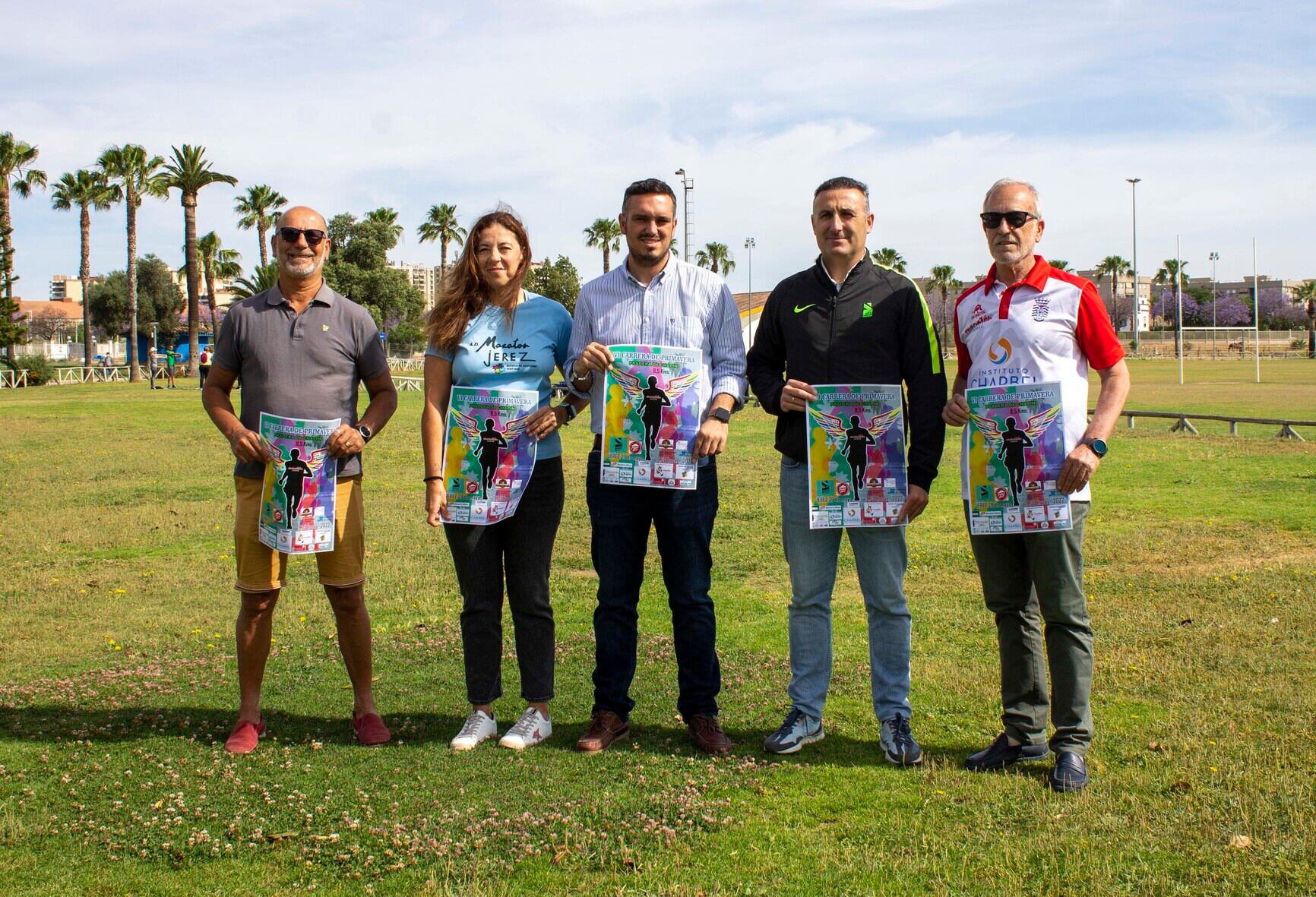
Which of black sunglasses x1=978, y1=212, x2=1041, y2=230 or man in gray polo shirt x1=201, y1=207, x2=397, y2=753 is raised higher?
black sunglasses x1=978, y1=212, x2=1041, y2=230

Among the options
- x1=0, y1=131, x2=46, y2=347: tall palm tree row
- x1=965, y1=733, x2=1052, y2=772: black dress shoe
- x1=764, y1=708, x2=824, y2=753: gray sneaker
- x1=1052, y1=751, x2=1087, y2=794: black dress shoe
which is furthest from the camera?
x1=0, y1=131, x2=46, y2=347: tall palm tree row

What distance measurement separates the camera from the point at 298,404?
4785 mm

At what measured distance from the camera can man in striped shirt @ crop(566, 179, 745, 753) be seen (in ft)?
15.5

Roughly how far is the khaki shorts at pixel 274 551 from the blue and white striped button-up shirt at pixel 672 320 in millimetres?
1148

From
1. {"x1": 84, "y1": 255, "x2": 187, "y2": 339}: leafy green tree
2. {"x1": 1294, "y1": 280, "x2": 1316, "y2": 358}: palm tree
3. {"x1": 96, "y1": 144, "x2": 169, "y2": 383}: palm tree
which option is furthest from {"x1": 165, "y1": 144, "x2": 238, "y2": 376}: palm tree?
{"x1": 1294, "y1": 280, "x2": 1316, "y2": 358}: palm tree

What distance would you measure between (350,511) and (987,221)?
299 cm

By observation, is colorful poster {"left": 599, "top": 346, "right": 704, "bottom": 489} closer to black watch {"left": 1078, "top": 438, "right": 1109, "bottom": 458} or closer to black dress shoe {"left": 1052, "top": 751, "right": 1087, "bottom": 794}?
black watch {"left": 1078, "top": 438, "right": 1109, "bottom": 458}

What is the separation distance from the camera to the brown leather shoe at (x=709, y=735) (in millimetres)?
4805

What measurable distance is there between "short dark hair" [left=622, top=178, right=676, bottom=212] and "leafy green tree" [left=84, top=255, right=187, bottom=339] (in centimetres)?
8896

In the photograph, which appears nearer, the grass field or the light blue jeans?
the grass field

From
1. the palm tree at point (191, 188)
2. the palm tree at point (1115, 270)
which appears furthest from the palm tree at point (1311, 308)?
the palm tree at point (191, 188)

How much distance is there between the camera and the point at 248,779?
4.52 meters

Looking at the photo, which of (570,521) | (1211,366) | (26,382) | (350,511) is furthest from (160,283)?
(350,511)

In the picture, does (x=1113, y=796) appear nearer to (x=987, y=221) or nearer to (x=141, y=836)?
(x=987, y=221)
